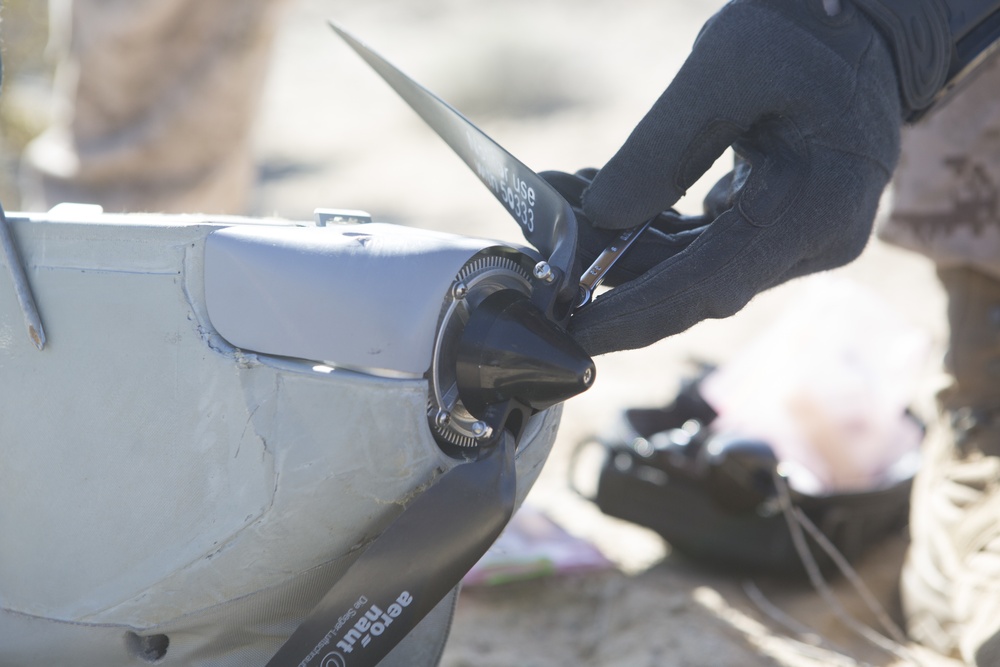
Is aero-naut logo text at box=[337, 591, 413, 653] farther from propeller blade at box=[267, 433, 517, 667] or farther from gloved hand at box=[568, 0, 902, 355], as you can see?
gloved hand at box=[568, 0, 902, 355]

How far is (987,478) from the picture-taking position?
1512mm

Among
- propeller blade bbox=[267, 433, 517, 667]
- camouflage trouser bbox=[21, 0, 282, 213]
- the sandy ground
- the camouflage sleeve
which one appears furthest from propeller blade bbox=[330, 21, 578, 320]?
camouflage trouser bbox=[21, 0, 282, 213]

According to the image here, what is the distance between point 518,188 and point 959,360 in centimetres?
114

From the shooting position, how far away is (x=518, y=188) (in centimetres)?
91

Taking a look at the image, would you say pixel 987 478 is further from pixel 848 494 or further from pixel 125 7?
pixel 125 7

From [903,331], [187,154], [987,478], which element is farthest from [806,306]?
[187,154]

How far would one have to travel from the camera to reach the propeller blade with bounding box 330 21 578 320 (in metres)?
0.87

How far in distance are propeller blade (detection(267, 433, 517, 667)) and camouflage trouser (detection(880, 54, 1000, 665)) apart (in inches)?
35.0

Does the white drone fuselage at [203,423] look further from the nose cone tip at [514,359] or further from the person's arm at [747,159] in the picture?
the person's arm at [747,159]

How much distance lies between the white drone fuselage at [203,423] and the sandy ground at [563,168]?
44cm

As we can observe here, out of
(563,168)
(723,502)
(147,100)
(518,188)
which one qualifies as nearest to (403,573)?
(518,188)

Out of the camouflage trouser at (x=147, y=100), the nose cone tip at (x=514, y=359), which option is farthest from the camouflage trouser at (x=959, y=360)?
the camouflage trouser at (x=147, y=100)

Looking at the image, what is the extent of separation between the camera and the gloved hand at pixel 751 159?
2.94 feet

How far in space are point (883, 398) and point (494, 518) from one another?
121cm
